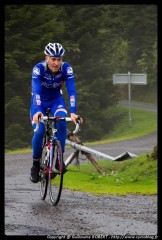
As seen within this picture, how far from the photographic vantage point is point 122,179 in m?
12.7

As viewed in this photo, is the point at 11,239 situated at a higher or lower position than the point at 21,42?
lower

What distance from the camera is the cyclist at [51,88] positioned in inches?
364

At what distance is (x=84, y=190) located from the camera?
11.5 metres

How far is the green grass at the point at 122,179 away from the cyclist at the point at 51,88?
1887mm

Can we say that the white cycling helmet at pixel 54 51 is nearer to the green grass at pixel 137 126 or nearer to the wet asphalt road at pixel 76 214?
the wet asphalt road at pixel 76 214

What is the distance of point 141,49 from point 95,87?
25427mm

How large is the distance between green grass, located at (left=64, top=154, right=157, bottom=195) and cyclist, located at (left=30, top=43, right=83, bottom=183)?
6.19 feet

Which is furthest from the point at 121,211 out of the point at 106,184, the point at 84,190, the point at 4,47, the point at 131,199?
the point at 4,47

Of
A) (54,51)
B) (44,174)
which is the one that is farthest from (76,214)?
(54,51)

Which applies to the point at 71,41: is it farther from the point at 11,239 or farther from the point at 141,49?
the point at 11,239

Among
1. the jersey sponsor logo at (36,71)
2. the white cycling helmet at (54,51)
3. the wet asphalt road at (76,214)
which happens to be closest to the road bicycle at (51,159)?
the wet asphalt road at (76,214)

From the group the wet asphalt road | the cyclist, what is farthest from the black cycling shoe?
the wet asphalt road

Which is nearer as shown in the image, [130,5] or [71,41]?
[71,41]

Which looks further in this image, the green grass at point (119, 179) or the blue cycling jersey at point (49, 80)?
the green grass at point (119, 179)
